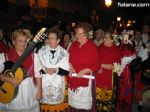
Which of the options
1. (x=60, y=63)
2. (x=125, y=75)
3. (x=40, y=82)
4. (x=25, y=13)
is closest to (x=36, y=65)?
(x=40, y=82)

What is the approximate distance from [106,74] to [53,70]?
1.56m

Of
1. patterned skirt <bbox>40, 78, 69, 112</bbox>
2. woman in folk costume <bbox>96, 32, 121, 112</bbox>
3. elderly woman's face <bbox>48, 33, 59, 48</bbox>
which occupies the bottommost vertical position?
patterned skirt <bbox>40, 78, 69, 112</bbox>

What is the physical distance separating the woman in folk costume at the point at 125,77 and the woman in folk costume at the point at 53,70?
185 centimetres

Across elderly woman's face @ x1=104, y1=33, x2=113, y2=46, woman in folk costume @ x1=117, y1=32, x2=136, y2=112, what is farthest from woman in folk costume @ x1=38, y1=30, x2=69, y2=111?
woman in folk costume @ x1=117, y1=32, x2=136, y2=112

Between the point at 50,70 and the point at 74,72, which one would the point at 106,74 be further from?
the point at 50,70

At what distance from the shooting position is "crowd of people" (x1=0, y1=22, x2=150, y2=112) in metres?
4.98

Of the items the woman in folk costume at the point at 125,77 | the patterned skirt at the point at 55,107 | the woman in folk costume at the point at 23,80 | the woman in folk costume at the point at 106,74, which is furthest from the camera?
the woman in folk costume at the point at 125,77

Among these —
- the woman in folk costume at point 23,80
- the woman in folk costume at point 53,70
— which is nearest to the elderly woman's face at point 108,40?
the woman in folk costume at point 53,70

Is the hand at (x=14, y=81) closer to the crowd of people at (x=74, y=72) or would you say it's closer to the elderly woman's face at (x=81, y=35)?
the crowd of people at (x=74, y=72)

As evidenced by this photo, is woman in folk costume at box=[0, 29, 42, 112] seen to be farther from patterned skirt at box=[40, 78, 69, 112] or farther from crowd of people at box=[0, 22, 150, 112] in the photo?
patterned skirt at box=[40, 78, 69, 112]

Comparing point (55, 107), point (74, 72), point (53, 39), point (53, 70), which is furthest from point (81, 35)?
point (55, 107)

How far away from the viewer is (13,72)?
191 inches

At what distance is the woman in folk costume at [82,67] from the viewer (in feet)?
18.8

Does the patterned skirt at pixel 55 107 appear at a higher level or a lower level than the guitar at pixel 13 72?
lower
